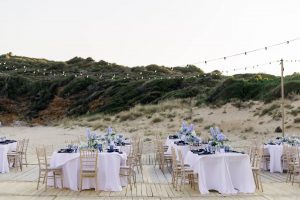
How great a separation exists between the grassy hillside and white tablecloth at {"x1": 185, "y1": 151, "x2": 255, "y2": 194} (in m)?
24.0

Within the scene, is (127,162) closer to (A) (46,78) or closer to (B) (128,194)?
(B) (128,194)

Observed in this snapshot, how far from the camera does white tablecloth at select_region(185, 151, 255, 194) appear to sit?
921 centimetres

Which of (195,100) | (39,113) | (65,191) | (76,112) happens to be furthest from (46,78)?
(65,191)

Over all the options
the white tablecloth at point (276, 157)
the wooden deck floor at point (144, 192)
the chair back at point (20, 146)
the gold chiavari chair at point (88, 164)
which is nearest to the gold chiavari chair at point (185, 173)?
the wooden deck floor at point (144, 192)

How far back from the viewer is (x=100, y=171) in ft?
31.6

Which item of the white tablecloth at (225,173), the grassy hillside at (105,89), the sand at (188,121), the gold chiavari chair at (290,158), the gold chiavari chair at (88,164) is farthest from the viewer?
the grassy hillside at (105,89)

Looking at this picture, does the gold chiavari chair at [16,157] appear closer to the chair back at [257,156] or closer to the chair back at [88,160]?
the chair back at [88,160]

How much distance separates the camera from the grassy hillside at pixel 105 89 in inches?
1431

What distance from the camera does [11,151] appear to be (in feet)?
43.9

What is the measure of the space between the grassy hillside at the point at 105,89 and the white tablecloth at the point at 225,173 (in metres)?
24.0

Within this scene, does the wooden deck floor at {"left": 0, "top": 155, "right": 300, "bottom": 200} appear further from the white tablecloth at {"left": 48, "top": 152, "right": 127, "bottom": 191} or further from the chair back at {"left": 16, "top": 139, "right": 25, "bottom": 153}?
the chair back at {"left": 16, "top": 139, "right": 25, "bottom": 153}

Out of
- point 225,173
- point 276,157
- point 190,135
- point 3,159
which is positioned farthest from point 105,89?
point 225,173

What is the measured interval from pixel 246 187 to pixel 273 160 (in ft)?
12.0

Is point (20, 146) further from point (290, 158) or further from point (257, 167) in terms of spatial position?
point (290, 158)
